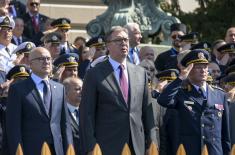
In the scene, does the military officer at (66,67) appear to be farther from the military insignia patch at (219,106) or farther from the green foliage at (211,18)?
the green foliage at (211,18)

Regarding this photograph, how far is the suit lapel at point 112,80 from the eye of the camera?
42.6 feet

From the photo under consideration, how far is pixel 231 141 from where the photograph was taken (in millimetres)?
13977

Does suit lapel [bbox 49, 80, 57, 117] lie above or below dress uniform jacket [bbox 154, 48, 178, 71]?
above

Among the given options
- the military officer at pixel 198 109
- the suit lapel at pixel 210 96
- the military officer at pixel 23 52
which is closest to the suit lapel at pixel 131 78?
the military officer at pixel 198 109

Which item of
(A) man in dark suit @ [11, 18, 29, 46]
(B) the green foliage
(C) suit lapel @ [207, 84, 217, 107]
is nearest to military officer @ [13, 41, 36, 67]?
(A) man in dark suit @ [11, 18, 29, 46]

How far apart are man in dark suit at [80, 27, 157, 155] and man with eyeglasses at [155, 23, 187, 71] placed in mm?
3985

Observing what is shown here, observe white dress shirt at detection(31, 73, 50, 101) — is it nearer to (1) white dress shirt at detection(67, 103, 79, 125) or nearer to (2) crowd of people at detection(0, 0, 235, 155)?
(2) crowd of people at detection(0, 0, 235, 155)

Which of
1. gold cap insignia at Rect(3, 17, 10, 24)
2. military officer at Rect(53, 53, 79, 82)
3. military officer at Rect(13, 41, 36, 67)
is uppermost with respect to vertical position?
gold cap insignia at Rect(3, 17, 10, 24)

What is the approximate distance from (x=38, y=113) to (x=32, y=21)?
540 cm

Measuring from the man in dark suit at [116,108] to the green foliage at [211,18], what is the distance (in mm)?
9574

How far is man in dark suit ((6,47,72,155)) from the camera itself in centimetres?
1310

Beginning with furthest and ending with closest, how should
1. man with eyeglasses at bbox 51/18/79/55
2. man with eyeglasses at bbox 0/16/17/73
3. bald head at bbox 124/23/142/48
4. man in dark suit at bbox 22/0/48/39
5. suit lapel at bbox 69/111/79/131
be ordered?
man in dark suit at bbox 22/0/48/39, man with eyeglasses at bbox 51/18/79/55, bald head at bbox 124/23/142/48, man with eyeglasses at bbox 0/16/17/73, suit lapel at bbox 69/111/79/131

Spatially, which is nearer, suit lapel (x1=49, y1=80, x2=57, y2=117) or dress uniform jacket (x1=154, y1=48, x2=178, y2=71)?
suit lapel (x1=49, y1=80, x2=57, y2=117)

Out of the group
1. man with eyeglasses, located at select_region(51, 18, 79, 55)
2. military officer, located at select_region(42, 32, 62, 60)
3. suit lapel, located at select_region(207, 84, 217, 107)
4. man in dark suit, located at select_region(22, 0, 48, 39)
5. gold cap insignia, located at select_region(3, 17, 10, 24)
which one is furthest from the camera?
man in dark suit, located at select_region(22, 0, 48, 39)
